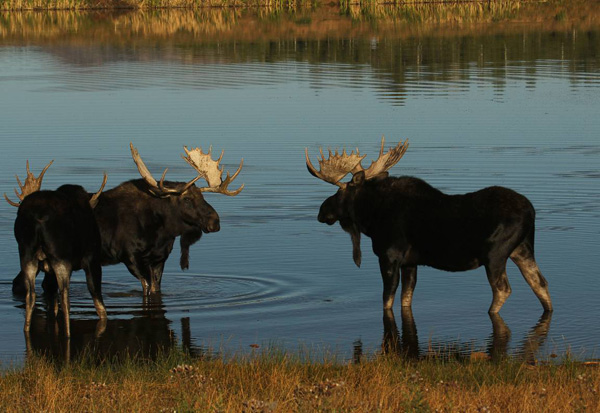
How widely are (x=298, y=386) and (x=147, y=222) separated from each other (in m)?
5.68

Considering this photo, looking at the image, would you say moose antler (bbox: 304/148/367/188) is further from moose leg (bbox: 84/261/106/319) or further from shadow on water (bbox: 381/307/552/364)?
moose leg (bbox: 84/261/106/319)

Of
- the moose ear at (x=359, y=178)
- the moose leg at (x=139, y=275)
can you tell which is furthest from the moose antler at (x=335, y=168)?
the moose leg at (x=139, y=275)

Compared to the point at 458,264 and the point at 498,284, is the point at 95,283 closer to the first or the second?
the point at 458,264

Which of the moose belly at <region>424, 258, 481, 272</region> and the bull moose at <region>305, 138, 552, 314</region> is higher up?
the bull moose at <region>305, 138, 552, 314</region>

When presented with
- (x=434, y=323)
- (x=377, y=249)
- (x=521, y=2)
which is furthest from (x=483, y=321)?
(x=521, y=2)

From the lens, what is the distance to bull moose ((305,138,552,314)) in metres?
12.1

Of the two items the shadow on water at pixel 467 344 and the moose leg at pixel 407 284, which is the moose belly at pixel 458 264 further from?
the shadow on water at pixel 467 344

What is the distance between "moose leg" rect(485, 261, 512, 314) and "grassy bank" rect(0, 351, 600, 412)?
163 centimetres

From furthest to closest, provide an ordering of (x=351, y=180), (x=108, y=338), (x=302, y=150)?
(x=302, y=150)
(x=351, y=180)
(x=108, y=338)

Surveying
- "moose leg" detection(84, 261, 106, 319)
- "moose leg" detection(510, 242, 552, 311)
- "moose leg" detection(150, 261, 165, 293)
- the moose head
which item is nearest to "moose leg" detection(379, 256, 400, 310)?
the moose head

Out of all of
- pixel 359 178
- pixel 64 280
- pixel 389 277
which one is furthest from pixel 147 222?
pixel 389 277

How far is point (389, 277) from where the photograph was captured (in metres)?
12.8

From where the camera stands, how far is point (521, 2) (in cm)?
6988

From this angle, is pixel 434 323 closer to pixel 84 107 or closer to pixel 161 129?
pixel 161 129
